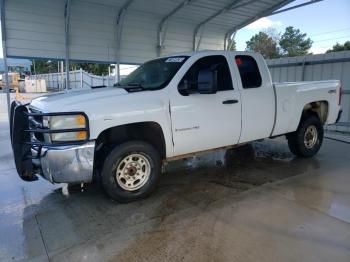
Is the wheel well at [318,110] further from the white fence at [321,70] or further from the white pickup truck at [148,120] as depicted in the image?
the white fence at [321,70]

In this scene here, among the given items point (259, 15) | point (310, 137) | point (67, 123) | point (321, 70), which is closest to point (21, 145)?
point (67, 123)

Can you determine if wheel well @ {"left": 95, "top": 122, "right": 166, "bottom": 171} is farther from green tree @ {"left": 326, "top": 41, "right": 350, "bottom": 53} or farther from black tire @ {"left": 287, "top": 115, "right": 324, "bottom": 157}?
green tree @ {"left": 326, "top": 41, "right": 350, "bottom": 53}

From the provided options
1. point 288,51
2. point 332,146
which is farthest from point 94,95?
point 288,51

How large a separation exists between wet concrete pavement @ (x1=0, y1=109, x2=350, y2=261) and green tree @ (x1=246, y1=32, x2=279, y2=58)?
6168 cm

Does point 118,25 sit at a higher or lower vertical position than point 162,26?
lower

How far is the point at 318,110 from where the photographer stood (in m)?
6.64

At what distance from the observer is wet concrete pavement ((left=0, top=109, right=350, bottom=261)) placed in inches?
122

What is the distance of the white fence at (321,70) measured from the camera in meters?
9.66

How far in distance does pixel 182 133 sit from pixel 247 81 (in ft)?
5.38

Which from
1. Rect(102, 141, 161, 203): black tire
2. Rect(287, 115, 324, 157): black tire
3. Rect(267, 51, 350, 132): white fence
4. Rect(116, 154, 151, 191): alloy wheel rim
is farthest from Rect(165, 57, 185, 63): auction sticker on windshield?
Rect(267, 51, 350, 132): white fence

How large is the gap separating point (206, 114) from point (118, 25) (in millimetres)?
6830

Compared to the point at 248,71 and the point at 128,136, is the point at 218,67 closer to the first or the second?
the point at 248,71

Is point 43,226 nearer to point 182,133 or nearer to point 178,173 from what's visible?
point 182,133

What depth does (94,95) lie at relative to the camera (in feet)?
13.5
